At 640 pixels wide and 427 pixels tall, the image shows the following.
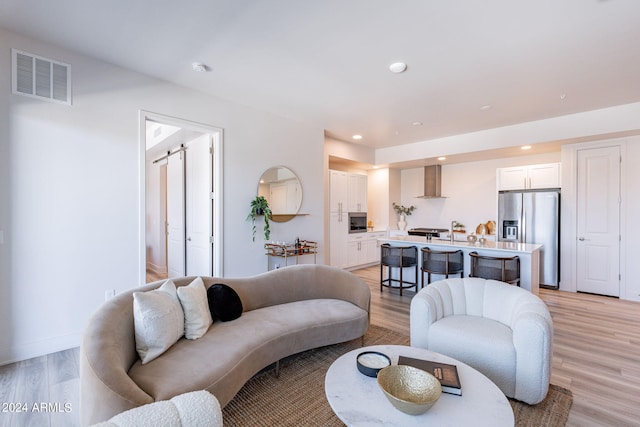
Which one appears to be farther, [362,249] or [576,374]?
[362,249]

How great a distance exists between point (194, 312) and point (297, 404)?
0.95 m

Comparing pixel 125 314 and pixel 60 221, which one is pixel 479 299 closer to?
pixel 125 314

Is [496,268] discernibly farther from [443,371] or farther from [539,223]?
[443,371]

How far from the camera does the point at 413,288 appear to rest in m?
4.86

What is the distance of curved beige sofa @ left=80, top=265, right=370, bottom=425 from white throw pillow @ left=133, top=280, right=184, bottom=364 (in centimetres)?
5

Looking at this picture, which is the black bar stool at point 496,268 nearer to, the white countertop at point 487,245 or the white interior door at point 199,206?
the white countertop at point 487,245

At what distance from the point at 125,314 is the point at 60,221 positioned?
1636 millimetres

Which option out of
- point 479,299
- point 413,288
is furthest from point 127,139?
point 413,288

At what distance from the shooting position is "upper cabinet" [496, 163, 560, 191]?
518cm

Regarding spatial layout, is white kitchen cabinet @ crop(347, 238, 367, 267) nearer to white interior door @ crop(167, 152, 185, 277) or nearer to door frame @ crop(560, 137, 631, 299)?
white interior door @ crop(167, 152, 185, 277)

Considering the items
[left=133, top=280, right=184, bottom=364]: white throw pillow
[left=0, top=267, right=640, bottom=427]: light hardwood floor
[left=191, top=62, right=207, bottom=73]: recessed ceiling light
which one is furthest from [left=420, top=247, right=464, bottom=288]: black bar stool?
[left=191, top=62, right=207, bottom=73]: recessed ceiling light

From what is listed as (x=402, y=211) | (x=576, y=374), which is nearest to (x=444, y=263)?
(x=576, y=374)

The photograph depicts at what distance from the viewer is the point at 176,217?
489 cm

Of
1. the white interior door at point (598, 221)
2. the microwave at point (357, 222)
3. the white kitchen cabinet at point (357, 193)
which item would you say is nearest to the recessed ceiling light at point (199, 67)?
the white kitchen cabinet at point (357, 193)
